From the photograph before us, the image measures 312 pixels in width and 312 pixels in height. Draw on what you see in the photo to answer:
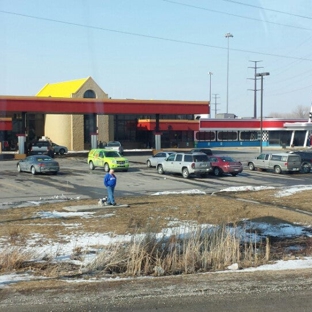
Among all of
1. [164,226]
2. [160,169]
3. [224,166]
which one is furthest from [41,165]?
[164,226]

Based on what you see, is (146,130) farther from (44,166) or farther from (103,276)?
(103,276)

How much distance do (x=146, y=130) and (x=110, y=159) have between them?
36676 mm

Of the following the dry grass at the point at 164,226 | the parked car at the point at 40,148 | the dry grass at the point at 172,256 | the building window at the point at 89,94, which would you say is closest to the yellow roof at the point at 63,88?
the building window at the point at 89,94

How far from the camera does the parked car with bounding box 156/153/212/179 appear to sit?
3541 cm

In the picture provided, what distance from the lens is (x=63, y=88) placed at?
6944 cm

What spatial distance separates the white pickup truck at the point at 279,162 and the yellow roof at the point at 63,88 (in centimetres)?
2876

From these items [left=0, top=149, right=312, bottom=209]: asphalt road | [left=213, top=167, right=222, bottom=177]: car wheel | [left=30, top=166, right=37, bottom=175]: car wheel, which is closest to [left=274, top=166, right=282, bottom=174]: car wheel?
[left=0, top=149, right=312, bottom=209]: asphalt road

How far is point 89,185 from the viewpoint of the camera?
30.4 meters

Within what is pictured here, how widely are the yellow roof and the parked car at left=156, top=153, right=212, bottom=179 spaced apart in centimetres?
2867

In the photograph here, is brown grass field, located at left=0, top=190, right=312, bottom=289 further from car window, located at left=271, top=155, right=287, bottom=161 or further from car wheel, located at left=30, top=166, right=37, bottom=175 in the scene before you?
car window, located at left=271, top=155, right=287, bottom=161

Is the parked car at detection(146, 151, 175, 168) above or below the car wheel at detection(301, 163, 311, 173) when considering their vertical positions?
above

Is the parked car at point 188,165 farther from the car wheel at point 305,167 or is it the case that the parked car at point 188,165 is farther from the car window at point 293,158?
the car wheel at point 305,167

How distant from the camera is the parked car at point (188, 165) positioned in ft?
116

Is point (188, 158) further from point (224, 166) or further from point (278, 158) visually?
point (278, 158)
